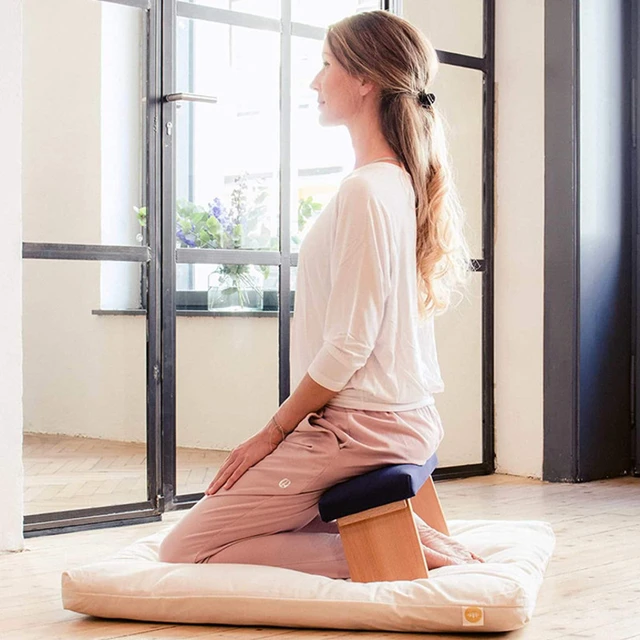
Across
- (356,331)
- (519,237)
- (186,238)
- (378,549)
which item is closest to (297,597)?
(378,549)

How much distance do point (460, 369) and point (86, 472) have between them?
1793mm

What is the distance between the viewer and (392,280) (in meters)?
2.41

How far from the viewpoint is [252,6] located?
3959 millimetres

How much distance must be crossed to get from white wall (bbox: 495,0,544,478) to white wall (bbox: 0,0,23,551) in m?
A: 2.27

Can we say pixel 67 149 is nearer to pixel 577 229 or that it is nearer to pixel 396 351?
pixel 396 351

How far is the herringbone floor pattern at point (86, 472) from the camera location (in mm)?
3408

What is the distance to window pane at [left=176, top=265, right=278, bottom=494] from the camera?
12.4 feet

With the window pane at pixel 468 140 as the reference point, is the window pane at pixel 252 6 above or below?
above

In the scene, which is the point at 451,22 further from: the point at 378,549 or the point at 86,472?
the point at 378,549

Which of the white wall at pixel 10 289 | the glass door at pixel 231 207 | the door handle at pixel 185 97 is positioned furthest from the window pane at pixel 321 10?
the white wall at pixel 10 289

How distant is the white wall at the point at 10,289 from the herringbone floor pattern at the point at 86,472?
182mm

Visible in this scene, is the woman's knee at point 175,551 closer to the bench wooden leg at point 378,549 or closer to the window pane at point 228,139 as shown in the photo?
the bench wooden leg at point 378,549

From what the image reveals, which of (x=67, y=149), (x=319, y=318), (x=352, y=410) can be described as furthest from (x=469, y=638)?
(x=67, y=149)

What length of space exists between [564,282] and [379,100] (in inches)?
86.0
